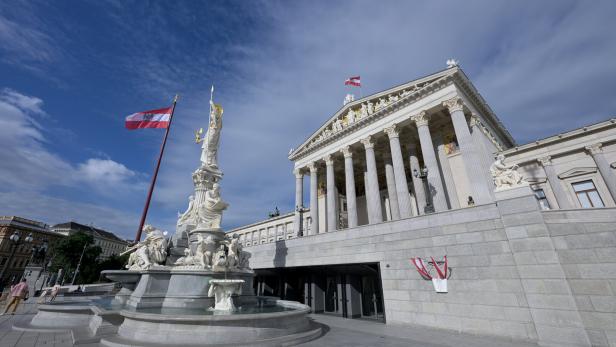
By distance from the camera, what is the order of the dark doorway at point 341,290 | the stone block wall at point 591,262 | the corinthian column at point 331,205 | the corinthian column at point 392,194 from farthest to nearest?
1. the corinthian column at point 331,205
2. the corinthian column at point 392,194
3. the dark doorway at point 341,290
4. the stone block wall at point 591,262

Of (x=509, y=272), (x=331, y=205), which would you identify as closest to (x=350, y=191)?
(x=331, y=205)

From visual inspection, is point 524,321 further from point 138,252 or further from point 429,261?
point 138,252

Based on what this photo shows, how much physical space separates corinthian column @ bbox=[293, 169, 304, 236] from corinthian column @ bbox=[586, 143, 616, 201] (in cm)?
2626

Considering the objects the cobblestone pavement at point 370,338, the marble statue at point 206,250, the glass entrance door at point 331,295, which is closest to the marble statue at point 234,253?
the marble statue at point 206,250

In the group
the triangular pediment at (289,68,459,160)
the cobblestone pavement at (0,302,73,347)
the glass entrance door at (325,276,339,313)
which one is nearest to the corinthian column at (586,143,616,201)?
the triangular pediment at (289,68,459,160)

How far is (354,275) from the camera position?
17500 millimetres

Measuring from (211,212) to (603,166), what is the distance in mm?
29280

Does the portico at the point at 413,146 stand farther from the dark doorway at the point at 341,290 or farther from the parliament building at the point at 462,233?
the dark doorway at the point at 341,290

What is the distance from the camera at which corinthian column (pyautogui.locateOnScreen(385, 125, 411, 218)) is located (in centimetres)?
2030

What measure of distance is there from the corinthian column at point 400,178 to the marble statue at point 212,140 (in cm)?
1449

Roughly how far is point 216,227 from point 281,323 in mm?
6649

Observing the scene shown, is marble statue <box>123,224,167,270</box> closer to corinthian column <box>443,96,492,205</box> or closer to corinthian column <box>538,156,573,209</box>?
corinthian column <box>443,96,492,205</box>

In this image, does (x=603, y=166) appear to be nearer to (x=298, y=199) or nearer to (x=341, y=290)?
(x=341, y=290)

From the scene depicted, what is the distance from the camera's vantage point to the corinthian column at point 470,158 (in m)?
17.3
